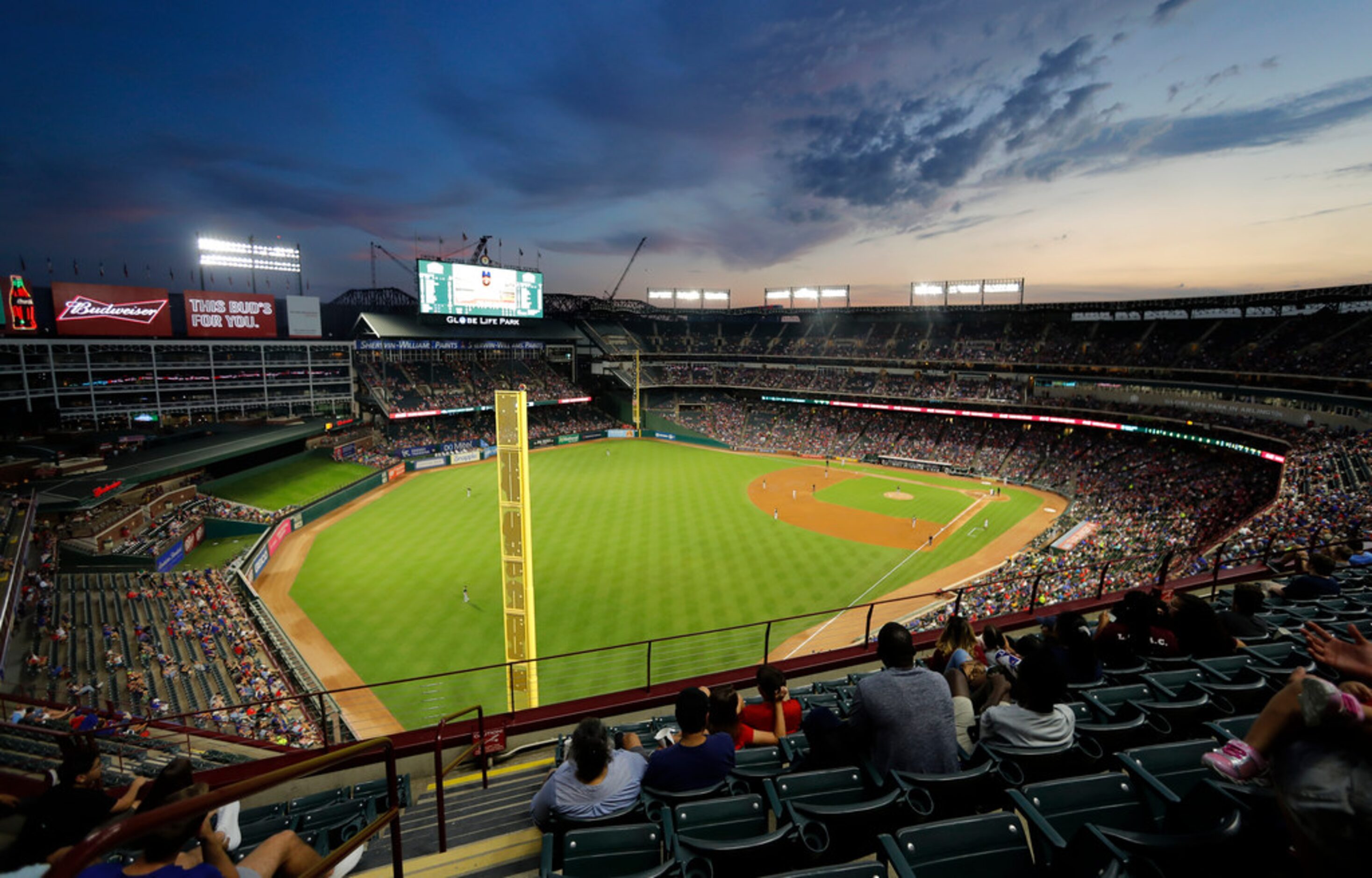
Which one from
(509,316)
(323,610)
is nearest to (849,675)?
(323,610)

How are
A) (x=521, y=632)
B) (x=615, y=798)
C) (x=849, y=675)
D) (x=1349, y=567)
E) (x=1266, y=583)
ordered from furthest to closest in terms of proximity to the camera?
(x=521, y=632), (x=1349, y=567), (x=1266, y=583), (x=849, y=675), (x=615, y=798)

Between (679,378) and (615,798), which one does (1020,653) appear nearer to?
(615,798)

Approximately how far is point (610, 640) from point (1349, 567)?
62.3 feet

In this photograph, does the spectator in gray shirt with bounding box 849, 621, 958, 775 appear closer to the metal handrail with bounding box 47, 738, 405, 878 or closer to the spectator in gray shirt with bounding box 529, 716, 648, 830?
the spectator in gray shirt with bounding box 529, 716, 648, 830

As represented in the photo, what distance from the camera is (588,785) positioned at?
4.01 m

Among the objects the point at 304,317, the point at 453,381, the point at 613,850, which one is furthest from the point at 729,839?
the point at 453,381

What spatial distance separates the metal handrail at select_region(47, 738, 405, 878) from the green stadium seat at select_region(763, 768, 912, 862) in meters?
2.32

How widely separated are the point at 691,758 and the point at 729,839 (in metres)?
0.59

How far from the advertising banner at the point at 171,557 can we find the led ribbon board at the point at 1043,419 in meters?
51.1

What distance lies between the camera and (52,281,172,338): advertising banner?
129 feet

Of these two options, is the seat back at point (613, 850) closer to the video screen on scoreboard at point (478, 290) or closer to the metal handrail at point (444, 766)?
the metal handrail at point (444, 766)

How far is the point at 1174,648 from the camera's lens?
21.0ft

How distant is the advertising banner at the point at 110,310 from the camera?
129ft

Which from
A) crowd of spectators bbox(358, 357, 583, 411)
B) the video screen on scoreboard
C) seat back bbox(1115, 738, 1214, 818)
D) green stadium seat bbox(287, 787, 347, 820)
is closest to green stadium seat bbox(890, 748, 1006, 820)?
seat back bbox(1115, 738, 1214, 818)
